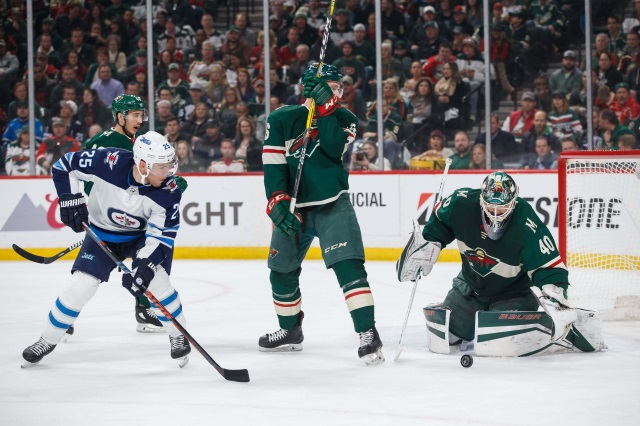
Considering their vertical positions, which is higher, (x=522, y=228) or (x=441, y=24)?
(x=441, y=24)

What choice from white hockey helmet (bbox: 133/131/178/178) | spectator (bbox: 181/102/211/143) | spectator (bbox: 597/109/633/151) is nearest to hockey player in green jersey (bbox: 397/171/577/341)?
white hockey helmet (bbox: 133/131/178/178)

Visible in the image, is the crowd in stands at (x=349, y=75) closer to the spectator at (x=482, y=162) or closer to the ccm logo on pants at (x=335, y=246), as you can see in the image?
the spectator at (x=482, y=162)

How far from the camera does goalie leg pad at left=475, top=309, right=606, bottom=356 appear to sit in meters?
4.57

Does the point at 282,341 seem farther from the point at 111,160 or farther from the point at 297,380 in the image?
the point at 111,160

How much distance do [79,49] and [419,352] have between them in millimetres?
6468

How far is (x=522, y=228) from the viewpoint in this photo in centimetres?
466

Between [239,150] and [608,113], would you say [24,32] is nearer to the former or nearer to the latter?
[239,150]

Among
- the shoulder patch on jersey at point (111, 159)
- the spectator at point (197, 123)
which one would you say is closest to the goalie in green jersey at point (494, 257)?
the shoulder patch on jersey at point (111, 159)

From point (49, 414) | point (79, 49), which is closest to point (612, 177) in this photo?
point (49, 414)

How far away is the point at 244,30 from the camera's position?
398 inches

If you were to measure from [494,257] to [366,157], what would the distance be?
14.7 ft

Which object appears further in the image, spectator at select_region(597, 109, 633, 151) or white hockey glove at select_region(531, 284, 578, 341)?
spectator at select_region(597, 109, 633, 151)

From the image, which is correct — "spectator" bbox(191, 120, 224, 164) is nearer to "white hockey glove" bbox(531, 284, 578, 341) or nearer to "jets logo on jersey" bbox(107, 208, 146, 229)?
"jets logo on jersey" bbox(107, 208, 146, 229)

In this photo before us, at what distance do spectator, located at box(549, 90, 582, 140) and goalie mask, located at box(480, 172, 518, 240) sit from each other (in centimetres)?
421
